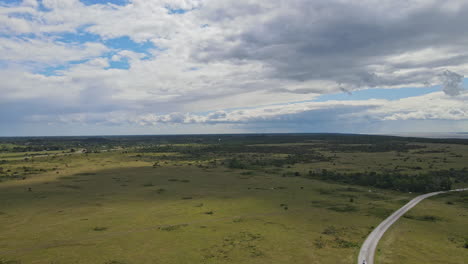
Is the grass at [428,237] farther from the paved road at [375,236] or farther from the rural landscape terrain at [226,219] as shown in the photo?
the paved road at [375,236]

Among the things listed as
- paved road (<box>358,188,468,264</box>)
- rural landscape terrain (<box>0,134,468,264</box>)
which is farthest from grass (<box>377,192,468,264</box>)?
paved road (<box>358,188,468,264</box>)

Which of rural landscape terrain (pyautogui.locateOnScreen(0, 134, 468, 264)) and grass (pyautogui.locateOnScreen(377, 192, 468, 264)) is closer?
grass (pyautogui.locateOnScreen(377, 192, 468, 264))

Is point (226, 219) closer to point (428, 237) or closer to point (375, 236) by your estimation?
point (375, 236)

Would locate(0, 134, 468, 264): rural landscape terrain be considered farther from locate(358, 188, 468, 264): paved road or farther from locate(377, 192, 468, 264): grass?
locate(358, 188, 468, 264): paved road

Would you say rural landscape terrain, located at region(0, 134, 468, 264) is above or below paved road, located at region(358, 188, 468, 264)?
below

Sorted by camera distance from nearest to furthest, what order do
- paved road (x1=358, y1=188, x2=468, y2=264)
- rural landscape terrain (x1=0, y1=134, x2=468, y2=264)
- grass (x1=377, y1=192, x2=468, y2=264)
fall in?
1. paved road (x1=358, y1=188, x2=468, y2=264)
2. grass (x1=377, y1=192, x2=468, y2=264)
3. rural landscape terrain (x1=0, y1=134, x2=468, y2=264)

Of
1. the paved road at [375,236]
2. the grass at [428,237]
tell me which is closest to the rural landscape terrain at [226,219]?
the grass at [428,237]

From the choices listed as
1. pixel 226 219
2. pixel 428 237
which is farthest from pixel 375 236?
pixel 226 219

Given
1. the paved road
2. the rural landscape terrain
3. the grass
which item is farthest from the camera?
the rural landscape terrain

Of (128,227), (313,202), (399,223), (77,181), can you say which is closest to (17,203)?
(77,181)

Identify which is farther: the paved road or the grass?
the grass

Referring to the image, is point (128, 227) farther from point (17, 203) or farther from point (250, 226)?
point (17, 203)
